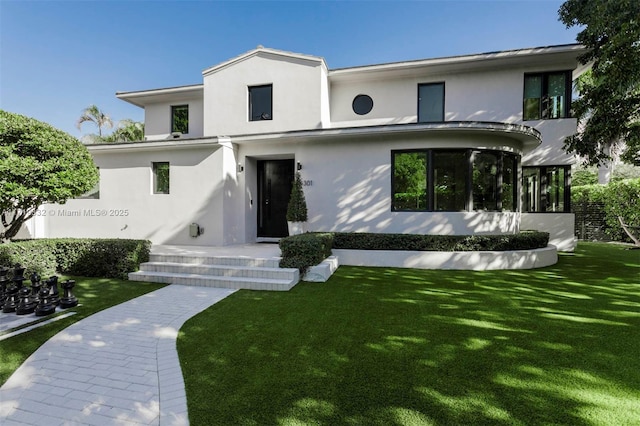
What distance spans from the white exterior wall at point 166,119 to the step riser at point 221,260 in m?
8.09

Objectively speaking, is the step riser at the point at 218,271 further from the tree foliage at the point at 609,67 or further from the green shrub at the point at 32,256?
the tree foliage at the point at 609,67

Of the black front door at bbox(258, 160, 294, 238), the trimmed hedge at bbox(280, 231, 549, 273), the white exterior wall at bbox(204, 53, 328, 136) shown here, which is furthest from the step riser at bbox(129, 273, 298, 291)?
the white exterior wall at bbox(204, 53, 328, 136)

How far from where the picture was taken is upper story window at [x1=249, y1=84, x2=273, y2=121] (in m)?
12.0

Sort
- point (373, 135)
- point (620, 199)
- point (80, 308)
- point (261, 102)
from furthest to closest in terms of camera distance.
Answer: point (261, 102) → point (620, 199) → point (373, 135) → point (80, 308)

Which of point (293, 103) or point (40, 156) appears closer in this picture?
point (40, 156)

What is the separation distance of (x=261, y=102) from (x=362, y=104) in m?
4.23

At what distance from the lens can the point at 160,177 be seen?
35.9 ft

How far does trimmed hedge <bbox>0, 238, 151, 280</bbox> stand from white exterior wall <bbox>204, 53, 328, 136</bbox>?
640 centimetres

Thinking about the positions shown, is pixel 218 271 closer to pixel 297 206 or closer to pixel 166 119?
pixel 297 206

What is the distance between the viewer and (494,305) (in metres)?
5.30

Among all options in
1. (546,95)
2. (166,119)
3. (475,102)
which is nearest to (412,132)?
(475,102)

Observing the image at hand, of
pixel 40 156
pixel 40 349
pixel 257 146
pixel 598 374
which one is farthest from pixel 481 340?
pixel 40 156

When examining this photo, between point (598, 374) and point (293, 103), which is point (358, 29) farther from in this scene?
point (598, 374)

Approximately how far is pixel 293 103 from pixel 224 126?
3.08 metres
